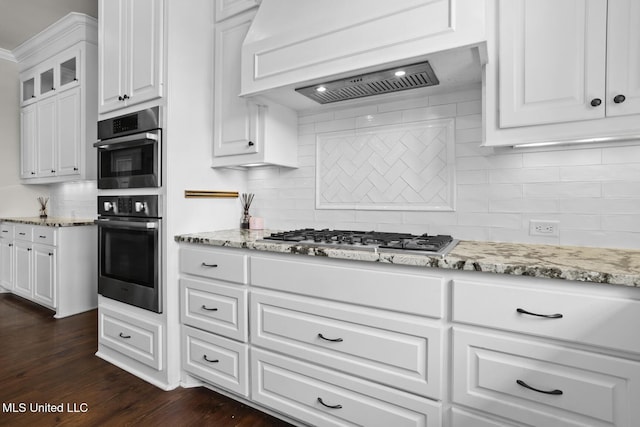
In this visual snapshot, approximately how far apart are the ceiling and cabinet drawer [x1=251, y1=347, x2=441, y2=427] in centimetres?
370

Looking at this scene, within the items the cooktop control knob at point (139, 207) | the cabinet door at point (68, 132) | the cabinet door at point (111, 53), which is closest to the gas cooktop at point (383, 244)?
the cooktop control knob at point (139, 207)

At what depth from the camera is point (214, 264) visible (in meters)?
1.90

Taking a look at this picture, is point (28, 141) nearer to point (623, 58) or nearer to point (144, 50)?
point (144, 50)

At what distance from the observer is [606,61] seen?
50.7 inches

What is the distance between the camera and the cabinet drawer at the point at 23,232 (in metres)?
3.65

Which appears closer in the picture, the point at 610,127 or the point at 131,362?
the point at 610,127

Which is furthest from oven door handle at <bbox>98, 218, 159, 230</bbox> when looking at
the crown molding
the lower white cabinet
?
the crown molding

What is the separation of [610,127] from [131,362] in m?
2.90

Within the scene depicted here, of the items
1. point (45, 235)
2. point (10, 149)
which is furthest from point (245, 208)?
point (10, 149)

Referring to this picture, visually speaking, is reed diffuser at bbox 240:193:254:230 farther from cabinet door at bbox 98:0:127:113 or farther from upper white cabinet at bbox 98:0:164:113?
cabinet door at bbox 98:0:127:113

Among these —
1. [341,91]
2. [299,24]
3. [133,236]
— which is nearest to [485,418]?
[341,91]

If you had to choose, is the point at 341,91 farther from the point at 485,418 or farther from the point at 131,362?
the point at 131,362

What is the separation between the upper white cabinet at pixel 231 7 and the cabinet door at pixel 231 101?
35 millimetres

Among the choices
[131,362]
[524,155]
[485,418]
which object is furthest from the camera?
[131,362]
